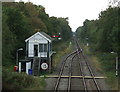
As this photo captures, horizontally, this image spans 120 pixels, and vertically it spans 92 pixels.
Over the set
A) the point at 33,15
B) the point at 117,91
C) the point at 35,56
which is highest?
the point at 33,15

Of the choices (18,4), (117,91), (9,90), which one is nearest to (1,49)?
(9,90)

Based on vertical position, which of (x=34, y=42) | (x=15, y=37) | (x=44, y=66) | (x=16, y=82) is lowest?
(x=16, y=82)

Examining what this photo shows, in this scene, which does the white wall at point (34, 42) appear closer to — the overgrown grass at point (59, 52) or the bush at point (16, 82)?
the overgrown grass at point (59, 52)

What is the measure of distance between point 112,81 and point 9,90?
821cm

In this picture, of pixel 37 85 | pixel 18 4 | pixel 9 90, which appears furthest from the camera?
pixel 18 4

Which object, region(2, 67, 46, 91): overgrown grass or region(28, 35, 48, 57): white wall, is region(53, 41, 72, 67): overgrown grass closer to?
region(28, 35, 48, 57): white wall

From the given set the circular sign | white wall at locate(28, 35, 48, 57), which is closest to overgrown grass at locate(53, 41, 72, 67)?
white wall at locate(28, 35, 48, 57)

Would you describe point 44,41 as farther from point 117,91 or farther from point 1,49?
point 117,91

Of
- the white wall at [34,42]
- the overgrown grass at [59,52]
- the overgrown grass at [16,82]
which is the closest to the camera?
the overgrown grass at [16,82]

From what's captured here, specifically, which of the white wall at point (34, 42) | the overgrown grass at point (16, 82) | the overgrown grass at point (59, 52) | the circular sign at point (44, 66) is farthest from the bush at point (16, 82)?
the overgrown grass at point (59, 52)

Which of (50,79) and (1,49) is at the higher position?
(1,49)

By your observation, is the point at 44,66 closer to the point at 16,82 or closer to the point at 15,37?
the point at 15,37

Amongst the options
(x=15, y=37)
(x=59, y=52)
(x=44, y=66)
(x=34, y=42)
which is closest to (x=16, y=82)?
(x=44, y=66)

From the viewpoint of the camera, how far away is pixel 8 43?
101ft
